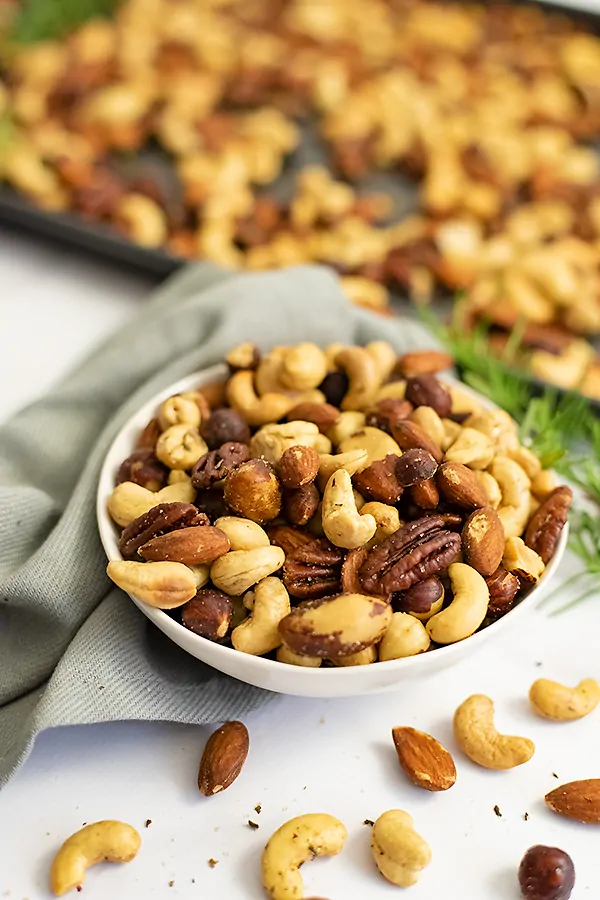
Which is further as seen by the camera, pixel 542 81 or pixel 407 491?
pixel 542 81

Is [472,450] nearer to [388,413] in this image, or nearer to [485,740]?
[388,413]

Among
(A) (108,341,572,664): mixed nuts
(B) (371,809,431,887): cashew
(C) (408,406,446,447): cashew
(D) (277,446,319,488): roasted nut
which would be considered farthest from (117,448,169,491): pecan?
(B) (371,809,431,887): cashew

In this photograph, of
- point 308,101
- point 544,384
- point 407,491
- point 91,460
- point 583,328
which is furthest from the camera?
point 308,101

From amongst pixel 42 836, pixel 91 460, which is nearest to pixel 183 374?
pixel 91 460

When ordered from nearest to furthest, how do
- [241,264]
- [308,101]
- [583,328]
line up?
[583,328], [241,264], [308,101]

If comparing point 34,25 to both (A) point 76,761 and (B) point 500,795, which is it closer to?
(A) point 76,761

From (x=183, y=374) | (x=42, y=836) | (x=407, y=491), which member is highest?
(x=407, y=491)

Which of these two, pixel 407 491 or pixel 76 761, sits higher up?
pixel 407 491
